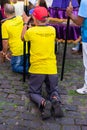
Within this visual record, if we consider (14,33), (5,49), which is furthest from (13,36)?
(5,49)

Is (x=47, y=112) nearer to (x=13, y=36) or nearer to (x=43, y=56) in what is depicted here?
(x=43, y=56)

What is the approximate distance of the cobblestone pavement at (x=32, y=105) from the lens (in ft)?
13.2

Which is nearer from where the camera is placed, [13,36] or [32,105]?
[32,105]

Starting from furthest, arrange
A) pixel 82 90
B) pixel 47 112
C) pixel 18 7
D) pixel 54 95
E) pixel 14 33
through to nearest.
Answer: pixel 18 7, pixel 14 33, pixel 82 90, pixel 54 95, pixel 47 112

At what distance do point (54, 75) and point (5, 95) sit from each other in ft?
2.78

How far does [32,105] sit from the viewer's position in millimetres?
4539

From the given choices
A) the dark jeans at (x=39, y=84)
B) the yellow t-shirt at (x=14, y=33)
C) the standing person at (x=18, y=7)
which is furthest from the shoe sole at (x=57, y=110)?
the standing person at (x=18, y=7)

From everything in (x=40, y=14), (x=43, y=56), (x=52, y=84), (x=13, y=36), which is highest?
(x=40, y=14)

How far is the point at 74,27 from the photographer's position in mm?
6121

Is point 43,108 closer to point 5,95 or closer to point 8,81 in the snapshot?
point 5,95

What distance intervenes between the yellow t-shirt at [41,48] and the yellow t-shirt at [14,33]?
1065 millimetres

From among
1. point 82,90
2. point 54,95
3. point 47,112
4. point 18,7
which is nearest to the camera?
point 47,112

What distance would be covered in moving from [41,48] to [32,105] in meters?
0.83

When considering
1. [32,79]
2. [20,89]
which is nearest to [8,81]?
[20,89]
